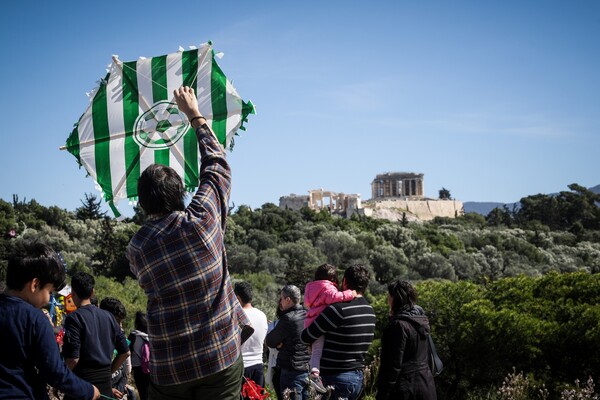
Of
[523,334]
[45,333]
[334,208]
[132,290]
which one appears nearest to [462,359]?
[523,334]

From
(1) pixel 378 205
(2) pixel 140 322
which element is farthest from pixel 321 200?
(2) pixel 140 322

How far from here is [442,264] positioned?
99.4 ft

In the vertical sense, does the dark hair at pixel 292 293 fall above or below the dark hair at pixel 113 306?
above

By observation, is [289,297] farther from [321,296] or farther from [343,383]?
[343,383]

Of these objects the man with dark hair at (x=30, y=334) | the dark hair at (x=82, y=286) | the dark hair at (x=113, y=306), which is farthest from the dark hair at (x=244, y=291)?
the man with dark hair at (x=30, y=334)

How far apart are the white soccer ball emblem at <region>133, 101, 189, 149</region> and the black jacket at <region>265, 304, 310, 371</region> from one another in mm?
1918

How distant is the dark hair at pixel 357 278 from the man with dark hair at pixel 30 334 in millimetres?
2240

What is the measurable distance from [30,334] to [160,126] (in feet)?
6.04

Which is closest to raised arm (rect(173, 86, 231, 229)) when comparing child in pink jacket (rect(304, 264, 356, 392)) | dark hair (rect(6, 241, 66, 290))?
dark hair (rect(6, 241, 66, 290))

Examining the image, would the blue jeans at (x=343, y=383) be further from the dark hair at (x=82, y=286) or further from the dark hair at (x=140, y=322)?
the dark hair at (x=140, y=322)

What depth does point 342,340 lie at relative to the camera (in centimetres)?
434

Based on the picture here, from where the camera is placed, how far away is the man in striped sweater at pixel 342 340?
4.33 metres

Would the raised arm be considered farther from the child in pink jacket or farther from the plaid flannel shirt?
the child in pink jacket

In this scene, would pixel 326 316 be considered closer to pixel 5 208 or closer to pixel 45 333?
pixel 45 333
